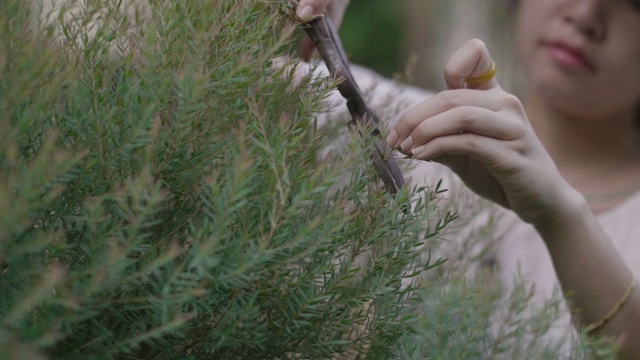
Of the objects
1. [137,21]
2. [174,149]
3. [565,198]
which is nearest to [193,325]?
[174,149]

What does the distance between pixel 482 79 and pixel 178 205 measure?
406 millimetres

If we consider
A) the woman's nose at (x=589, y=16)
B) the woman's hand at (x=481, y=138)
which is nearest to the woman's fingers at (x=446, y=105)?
the woman's hand at (x=481, y=138)

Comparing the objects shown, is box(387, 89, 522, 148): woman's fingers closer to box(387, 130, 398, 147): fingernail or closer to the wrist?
box(387, 130, 398, 147): fingernail

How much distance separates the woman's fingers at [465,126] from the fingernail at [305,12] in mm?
145

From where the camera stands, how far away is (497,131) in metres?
0.74

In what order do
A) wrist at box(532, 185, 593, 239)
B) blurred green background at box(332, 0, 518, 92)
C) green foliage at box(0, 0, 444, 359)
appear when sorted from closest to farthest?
green foliage at box(0, 0, 444, 359) → wrist at box(532, 185, 593, 239) → blurred green background at box(332, 0, 518, 92)

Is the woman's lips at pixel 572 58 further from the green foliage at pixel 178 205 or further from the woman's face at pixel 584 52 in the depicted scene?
the green foliage at pixel 178 205

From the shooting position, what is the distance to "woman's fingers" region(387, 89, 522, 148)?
26.2 inches

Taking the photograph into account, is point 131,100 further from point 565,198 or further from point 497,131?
point 565,198

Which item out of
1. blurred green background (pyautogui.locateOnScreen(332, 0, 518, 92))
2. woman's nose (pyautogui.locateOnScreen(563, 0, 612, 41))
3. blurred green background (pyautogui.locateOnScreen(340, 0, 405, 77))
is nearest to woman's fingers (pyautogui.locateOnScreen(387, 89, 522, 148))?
woman's nose (pyautogui.locateOnScreen(563, 0, 612, 41))

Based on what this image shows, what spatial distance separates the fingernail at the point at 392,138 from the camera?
0.64 m

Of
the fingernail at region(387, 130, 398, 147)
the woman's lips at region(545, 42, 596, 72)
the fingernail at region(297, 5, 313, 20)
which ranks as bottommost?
the woman's lips at region(545, 42, 596, 72)

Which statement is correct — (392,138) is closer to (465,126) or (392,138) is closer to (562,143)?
(465,126)

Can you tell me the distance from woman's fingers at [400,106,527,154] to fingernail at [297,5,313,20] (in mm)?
145
